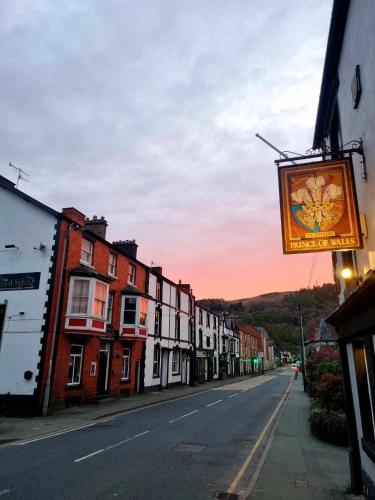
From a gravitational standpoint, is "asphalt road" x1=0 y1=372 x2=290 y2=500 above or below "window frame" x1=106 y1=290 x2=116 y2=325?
below

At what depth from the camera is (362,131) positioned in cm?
656

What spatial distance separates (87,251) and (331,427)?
54.3 ft

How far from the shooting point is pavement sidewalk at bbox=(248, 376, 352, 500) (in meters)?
7.83

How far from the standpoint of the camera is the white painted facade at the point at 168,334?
3175 cm

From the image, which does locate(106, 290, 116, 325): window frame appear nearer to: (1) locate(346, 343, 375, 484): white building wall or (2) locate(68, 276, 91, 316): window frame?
(2) locate(68, 276, 91, 316): window frame

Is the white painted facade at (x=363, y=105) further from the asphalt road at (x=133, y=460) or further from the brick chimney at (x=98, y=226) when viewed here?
the brick chimney at (x=98, y=226)

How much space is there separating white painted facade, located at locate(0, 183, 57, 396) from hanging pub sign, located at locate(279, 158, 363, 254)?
16.2 metres

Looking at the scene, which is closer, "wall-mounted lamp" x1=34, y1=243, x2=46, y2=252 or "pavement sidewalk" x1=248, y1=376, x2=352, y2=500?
"pavement sidewalk" x1=248, y1=376, x2=352, y2=500

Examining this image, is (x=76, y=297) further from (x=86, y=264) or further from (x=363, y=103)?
(x=363, y=103)

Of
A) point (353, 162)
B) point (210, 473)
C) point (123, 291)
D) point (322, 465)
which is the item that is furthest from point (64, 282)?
point (353, 162)

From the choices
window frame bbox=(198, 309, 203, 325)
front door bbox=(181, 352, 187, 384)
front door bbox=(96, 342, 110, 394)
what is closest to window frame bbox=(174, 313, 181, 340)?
front door bbox=(181, 352, 187, 384)

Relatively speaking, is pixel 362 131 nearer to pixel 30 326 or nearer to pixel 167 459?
pixel 167 459

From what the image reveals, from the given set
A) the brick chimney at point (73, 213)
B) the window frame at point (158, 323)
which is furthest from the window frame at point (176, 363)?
the brick chimney at point (73, 213)

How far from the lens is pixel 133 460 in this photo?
32.9ft
